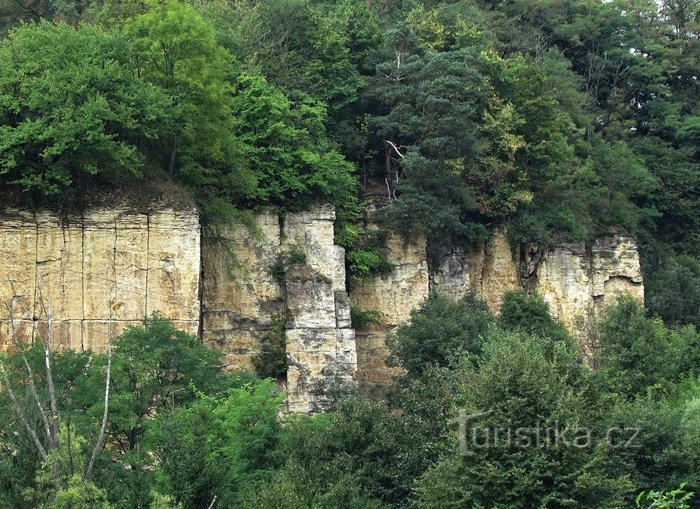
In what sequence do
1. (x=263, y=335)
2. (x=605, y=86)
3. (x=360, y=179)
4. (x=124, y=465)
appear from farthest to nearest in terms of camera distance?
(x=605, y=86)
(x=360, y=179)
(x=263, y=335)
(x=124, y=465)

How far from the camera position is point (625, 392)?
31.3 m

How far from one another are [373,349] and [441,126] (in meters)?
7.31

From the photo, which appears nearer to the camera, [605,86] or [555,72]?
[555,72]

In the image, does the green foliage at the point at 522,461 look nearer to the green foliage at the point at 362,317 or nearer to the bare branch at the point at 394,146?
the green foliage at the point at 362,317

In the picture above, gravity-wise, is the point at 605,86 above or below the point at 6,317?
above

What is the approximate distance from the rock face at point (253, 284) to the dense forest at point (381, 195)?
82 cm

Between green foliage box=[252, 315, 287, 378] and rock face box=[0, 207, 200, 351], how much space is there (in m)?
3.10

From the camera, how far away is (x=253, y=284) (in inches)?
1342

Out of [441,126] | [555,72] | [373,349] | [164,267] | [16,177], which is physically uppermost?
[555,72]

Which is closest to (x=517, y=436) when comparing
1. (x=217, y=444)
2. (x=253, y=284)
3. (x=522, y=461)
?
(x=522, y=461)

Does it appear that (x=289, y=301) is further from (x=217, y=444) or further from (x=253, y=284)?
(x=217, y=444)

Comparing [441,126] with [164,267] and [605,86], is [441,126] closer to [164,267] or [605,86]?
[164,267]

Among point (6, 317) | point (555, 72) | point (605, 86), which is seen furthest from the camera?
point (605, 86)

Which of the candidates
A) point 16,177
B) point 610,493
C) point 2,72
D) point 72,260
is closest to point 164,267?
point 72,260
